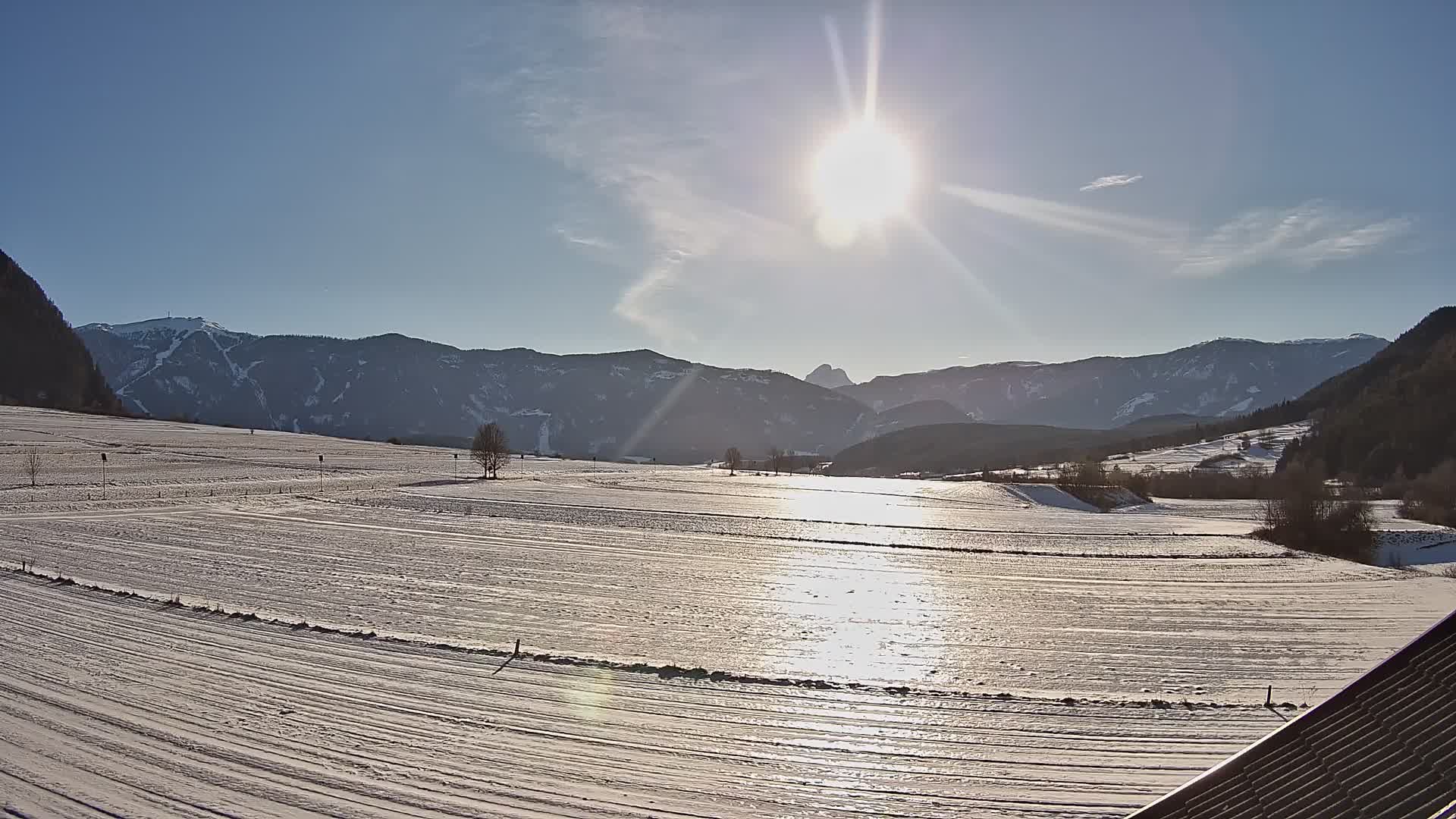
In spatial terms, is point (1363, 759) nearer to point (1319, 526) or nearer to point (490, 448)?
point (1319, 526)

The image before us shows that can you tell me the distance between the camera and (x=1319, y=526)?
46469mm

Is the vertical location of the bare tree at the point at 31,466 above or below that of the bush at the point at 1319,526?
above

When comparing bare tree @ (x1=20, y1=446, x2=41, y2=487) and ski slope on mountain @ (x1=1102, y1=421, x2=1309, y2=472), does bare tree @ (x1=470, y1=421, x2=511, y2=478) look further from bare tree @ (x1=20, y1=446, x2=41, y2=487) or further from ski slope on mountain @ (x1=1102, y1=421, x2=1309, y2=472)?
ski slope on mountain @ (x1=1102, y1=421, x2=1309, y2=472)

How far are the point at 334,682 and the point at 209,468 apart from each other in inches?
2311

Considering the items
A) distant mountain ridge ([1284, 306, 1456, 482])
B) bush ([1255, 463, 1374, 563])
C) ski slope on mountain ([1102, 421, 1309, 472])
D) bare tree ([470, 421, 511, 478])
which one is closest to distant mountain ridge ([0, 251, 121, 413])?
bare tree ([470, 421, 511, 478])

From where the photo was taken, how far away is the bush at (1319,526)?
44906mm

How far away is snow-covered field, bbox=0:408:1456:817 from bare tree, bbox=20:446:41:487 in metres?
15.0

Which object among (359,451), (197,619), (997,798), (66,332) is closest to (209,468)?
(359,451)

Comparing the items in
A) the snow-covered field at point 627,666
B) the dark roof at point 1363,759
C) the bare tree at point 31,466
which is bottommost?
the snow-covered field at point 627,666

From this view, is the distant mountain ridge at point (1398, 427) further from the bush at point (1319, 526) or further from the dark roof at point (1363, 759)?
the dark roof at point (1363, 759)

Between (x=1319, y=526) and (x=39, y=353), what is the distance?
231 meters

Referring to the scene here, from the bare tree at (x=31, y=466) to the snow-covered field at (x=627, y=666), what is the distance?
15011 millimetres

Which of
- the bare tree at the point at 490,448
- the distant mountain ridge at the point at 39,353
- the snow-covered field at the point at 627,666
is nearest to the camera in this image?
the snow-covered field at the point at 627,666

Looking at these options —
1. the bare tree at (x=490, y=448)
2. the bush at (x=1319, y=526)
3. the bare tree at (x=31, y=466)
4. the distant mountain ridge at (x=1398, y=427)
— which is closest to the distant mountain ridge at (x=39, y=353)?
the bare tree at (x=31, y=466)
